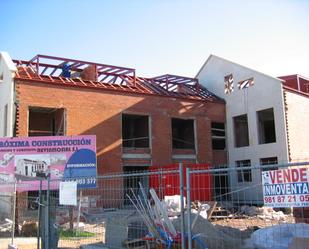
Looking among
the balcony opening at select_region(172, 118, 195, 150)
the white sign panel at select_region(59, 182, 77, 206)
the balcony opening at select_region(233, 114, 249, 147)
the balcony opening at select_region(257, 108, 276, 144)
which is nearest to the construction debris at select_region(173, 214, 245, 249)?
the white sign panel at select_region(59, 182, 77, 206)

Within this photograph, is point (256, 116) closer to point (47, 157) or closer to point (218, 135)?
point (218, 135)

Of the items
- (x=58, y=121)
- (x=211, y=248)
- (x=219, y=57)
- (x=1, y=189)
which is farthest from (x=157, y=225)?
(x=219, y=57)

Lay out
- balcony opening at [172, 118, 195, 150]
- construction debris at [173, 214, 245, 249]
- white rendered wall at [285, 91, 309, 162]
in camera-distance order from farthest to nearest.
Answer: balcony opening at [172, 118, 195, 150] → white rendered wall at [285, 91, 309, 162] → construction debris at [173, 214, 245, 249]

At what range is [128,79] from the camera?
98.5 feet

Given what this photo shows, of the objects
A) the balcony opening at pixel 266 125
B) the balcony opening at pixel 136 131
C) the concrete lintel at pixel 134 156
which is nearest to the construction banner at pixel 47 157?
the concrete lintel at pixel 134 156

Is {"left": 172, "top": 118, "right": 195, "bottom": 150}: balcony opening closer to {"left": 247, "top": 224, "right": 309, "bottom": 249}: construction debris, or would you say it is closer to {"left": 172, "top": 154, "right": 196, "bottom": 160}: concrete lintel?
{"left": 172, "top": 154, "right": 196, "bottom": 160}: concrete lintel

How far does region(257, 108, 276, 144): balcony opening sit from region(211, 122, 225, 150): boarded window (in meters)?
3.02

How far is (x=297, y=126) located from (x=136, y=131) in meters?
11.6

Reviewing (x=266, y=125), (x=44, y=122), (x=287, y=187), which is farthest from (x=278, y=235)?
(x=266, y=125)

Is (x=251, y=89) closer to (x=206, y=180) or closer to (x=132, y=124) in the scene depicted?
(x=132, y=124)

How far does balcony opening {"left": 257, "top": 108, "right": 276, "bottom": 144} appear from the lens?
3130cm

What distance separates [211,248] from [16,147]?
12490mm

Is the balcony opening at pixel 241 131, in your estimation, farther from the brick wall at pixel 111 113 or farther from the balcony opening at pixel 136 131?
the balcony opening at pixel 136 131

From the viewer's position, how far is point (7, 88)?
79.3ft
